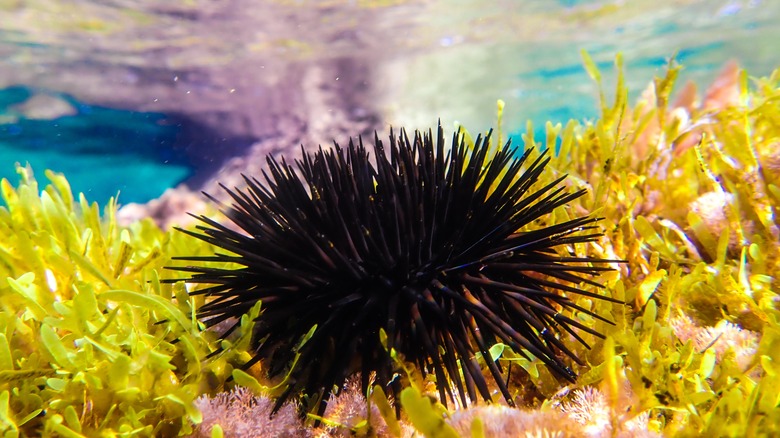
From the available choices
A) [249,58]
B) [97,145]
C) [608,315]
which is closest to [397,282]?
[608,315]

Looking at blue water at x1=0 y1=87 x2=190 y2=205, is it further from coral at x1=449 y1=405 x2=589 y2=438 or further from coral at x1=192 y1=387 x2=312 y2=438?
coral at x1=449 y1=405 x2=589 y2=438

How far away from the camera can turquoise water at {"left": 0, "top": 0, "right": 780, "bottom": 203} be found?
11.3 m

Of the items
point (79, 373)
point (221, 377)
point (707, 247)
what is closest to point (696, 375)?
point (707, 247)

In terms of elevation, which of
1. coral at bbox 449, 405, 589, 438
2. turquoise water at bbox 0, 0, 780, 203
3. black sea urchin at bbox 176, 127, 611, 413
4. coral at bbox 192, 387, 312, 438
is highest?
turquoise water at bbox 0, 0, 780, 203

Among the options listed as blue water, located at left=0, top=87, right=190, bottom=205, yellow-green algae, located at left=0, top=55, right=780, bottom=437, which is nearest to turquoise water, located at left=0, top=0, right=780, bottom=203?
blue water, located at left=0, top=87, right=190, bottom=205

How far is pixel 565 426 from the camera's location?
147 cm

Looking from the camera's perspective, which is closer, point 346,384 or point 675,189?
point 346,384

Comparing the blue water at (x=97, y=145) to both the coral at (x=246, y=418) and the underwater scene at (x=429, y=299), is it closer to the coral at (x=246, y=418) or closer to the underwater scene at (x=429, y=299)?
the underwater scene at (x=429, y=299)

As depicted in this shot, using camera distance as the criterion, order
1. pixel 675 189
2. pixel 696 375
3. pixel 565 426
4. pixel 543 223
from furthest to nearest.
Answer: pixel 675 189 < pixel 543 223 < pixel 696 375 < pixel 565 426

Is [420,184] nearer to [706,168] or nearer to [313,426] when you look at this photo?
[313,426]

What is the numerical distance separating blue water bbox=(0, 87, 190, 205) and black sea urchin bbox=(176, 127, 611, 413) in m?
12.9

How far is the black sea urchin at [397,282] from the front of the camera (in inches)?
63.9

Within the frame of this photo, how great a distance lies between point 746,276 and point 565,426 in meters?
1.32

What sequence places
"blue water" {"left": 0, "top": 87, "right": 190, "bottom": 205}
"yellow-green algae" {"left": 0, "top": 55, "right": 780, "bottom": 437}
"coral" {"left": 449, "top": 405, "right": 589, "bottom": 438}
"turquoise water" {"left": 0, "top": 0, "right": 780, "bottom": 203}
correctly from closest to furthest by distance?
"coral" {"left": 449, "top": 405, "right": 589, "bottom": 438} → "yellow-green algae" {"left": 0, "top": 55, "right": 780, "bottom": 437} → "turquoise water" {"left": 0, "top": 0, "right": 780, "bottom": 203} → "blue water" {"left": 0, "top": 87, "right": 190, "bottom": 205}
